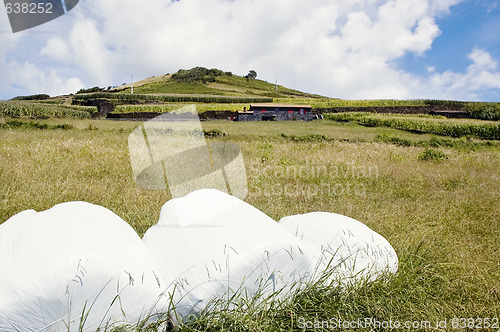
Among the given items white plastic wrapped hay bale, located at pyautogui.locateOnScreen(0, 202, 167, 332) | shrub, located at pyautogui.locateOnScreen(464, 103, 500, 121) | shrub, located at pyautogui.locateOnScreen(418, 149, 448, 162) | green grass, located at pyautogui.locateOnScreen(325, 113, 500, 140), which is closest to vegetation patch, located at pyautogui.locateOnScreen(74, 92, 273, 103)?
green grass, located at pyautogui.locateOnScreen(325, 113, 500, 140)

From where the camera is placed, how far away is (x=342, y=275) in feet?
8.45

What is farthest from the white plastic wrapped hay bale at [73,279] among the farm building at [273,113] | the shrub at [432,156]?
the farm building at [273,113]

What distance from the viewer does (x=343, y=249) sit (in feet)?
9.40

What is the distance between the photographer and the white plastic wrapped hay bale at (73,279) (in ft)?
5.71

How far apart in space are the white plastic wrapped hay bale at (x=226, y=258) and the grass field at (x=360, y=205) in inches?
5.4

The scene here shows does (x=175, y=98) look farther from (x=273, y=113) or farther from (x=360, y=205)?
(x=360, y=205)

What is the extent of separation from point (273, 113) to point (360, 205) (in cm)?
3924

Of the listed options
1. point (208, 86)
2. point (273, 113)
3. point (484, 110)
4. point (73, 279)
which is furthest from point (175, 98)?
point (73, 279)

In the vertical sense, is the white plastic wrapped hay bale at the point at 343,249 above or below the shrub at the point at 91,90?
below

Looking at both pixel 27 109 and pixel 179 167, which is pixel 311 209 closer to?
pixel 179 167

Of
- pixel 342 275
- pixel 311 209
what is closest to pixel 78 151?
pixel 311 209

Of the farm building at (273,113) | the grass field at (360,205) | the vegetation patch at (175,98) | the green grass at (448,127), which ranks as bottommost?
the green grass at (448,127)

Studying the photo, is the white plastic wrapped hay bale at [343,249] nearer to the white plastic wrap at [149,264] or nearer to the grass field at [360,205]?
the white plastic wrap at [149,264]

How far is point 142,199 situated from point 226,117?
39.7 m
